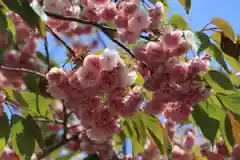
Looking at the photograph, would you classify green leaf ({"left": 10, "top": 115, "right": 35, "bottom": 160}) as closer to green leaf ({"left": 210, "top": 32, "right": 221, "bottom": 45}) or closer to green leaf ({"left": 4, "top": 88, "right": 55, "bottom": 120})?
green leaf ({"left": 4, "top": 88, "right": 55, "bottom": 120})

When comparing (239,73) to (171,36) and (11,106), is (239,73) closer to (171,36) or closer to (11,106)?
(171,36)

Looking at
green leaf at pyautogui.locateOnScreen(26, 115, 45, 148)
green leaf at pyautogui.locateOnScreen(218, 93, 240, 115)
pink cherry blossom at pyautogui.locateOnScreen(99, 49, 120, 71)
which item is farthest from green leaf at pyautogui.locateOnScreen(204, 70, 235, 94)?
green leaf at pyautogui.locateOnScreen(26, 115, 45, 148)

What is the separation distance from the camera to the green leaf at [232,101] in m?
1.16

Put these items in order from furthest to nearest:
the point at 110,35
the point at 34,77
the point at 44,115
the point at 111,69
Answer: the point at 34,77 → the point at 44,115 → the point at 110,35 → the point at 111,69

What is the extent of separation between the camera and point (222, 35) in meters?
1.15

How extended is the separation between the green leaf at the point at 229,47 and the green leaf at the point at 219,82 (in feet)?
0.19

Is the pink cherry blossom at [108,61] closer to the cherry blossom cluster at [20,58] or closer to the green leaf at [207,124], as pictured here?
the green leaf at [207,124]

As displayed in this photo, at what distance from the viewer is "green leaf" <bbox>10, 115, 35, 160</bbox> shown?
113 cm

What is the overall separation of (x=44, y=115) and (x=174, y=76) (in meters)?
0.50

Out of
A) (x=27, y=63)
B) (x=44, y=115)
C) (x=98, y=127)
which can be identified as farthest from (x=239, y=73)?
(x=27, y=63)

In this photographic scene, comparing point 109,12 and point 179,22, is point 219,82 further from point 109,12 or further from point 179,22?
point 109,12

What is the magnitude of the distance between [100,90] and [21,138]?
256mm

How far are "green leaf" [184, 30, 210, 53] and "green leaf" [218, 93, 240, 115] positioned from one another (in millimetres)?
171

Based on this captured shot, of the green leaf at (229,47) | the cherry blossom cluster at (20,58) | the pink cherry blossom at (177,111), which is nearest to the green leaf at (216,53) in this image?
the green leaf at (229,47)
